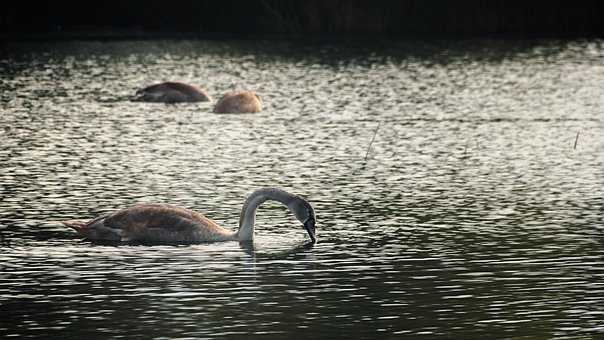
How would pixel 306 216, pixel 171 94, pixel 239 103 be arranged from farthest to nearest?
pixel 171 94 < pixel 239 103 < pixel 306 216

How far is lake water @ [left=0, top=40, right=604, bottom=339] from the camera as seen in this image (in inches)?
531

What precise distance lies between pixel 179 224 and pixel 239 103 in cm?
1548

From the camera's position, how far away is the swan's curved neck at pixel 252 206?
55.0ft

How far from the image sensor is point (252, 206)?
16.7 m

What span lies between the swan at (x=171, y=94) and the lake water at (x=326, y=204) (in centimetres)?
25

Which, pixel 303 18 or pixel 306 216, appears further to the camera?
pixel 303 18

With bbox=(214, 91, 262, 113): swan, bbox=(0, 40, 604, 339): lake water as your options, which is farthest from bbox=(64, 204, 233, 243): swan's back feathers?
bbox=(214, 91, 262, 113): swan

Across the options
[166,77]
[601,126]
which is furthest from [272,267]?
[166,77]

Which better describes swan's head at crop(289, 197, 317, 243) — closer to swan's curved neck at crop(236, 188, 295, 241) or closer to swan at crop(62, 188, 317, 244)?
swan at crop(62, 188, 317, 244)

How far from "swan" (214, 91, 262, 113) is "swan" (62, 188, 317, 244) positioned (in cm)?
1520

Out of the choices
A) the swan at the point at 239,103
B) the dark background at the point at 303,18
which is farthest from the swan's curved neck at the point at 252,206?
the dark background at the point at 303,18

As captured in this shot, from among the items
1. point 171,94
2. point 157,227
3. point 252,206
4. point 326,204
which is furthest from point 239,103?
point 252,206

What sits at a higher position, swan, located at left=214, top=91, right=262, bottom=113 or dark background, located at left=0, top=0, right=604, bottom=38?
swan, located at left=214, top=91, right=262, bottom=113

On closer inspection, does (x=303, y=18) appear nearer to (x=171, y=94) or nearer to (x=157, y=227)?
(x=171, y=94)
